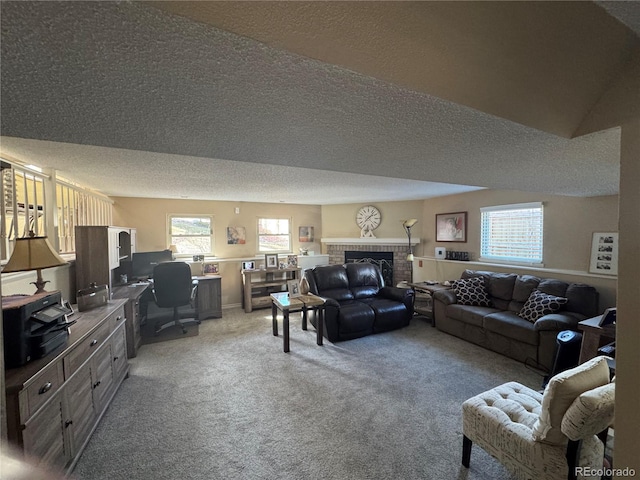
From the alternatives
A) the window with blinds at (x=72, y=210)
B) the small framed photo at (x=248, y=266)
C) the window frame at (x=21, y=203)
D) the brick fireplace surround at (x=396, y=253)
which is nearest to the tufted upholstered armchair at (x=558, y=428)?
the window frame at (x=21, y=203)

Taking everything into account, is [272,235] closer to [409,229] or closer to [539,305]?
[409,229]

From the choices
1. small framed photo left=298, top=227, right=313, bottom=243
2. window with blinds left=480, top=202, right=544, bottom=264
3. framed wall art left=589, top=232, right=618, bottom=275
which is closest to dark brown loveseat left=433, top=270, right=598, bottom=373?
framed wall art left=589, top=232, right=618, bottom=275

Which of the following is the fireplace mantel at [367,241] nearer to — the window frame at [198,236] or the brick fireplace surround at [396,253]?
the brick fireplace surround at [396,253]

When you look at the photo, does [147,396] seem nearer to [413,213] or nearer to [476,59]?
[476,59]

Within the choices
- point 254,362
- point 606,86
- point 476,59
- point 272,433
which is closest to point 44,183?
point 254,362

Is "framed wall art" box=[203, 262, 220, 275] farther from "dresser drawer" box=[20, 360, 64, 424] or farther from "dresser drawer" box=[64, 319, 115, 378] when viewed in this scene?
"dresser drawer" box=[20, 360, 64, 424]

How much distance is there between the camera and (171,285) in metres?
3.96

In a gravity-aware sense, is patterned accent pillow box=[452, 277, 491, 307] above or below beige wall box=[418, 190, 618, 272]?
below

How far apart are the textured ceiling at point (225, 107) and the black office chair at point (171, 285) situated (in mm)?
2261

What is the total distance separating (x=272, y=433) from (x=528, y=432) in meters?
1.66

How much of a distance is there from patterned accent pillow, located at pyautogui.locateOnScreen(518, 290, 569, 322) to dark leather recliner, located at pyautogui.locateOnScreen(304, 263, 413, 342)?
1474 mm

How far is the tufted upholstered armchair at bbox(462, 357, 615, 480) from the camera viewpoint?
4.24 ft

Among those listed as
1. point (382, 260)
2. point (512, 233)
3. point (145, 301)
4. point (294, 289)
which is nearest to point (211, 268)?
point (145, 301)

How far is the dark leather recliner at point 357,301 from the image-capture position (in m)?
3.72
